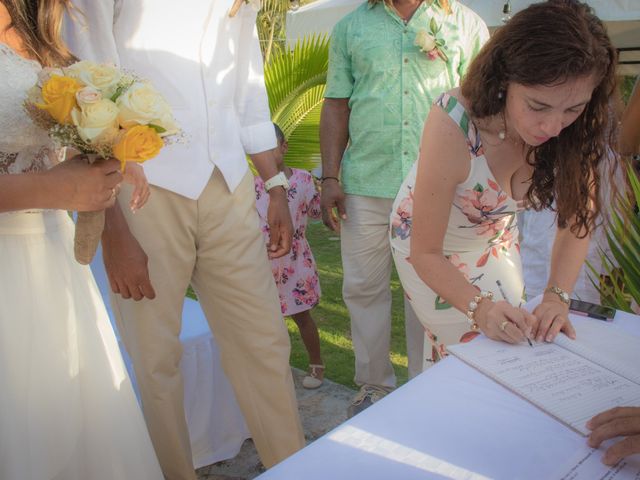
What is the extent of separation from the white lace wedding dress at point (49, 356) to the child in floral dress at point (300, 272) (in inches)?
67.5

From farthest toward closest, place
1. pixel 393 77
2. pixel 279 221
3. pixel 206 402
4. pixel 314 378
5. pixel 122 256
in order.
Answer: pixel 314 378, pixel 393 77, pixel 206 402, pixel 279 221, pixel 122 256

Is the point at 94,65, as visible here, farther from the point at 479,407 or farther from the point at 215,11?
the point at 479,407

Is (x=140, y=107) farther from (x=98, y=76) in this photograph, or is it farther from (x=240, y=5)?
(x=240, y=5)

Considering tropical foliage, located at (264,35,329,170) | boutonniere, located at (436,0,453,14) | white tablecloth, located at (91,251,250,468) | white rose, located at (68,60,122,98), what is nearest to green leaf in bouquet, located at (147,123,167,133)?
white rose, located at (68,60,122,98)

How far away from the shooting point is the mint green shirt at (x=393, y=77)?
2904mm

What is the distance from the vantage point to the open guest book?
1.21 meters

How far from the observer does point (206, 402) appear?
9.05 feet

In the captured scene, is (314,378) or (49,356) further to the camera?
(314,378)

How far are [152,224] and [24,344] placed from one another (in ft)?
1.86

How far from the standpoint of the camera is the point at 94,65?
151cm

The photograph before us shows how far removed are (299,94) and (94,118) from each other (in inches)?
169

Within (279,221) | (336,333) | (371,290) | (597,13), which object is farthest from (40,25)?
(597,13)

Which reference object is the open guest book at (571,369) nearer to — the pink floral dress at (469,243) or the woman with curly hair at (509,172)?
the woman with curly hair at (509,172)

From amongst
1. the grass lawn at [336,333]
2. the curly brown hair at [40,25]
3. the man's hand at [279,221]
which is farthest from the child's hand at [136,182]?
the grass lawn at [336,333]
